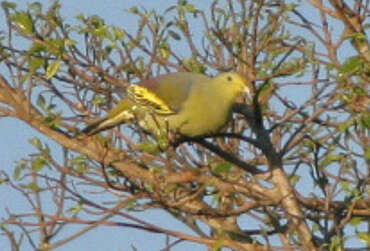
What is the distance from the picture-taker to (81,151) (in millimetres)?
6648

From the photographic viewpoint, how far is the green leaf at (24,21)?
6738 millimetres

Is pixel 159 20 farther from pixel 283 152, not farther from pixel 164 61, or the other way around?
pixel 283 152

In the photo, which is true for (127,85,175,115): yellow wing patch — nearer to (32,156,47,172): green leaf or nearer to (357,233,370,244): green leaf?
(32,156,47,172): green leaf

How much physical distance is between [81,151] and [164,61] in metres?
1.29

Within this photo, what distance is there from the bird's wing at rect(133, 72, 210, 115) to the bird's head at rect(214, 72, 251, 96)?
200 millimetres

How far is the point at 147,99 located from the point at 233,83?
A: 2.26 feet

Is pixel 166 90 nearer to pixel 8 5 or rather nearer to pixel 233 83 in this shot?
pixel 233 83

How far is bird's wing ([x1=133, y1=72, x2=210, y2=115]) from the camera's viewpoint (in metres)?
7.41

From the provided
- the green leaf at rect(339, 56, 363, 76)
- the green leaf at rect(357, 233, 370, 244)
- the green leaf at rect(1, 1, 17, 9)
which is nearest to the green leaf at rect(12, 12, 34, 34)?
the green leaf at rect(1, 1, 17, 9)

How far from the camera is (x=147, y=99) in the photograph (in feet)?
24.9

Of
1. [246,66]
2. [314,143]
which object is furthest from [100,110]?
[314,143]

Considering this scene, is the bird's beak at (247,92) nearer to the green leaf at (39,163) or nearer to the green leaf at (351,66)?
the green leaf at (351,66)

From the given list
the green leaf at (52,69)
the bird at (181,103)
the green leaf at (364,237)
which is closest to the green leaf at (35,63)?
the green leaf at (52,69)

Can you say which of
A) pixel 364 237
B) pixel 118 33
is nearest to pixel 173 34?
pixel 118 33
